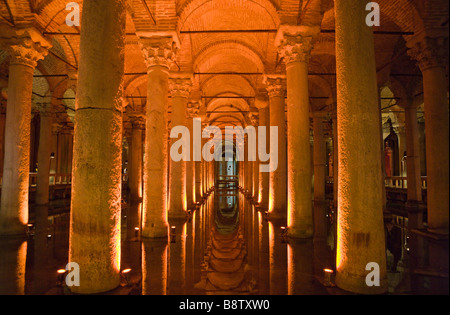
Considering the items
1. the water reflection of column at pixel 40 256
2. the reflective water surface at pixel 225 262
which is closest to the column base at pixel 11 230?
the reflective water surface at pixel 225 262

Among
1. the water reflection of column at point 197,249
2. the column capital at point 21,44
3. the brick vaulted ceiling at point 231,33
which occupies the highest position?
the brick vaulted ceiling at point 231,33

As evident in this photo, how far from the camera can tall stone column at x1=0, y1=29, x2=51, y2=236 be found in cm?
838

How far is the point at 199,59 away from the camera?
44.8ft

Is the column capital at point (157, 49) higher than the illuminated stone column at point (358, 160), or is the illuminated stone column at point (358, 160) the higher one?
the column capital at point (157, 49)

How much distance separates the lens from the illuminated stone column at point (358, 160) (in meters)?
4.27

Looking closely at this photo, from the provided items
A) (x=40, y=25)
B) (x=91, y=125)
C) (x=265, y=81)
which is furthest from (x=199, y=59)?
(x=91, y=125)

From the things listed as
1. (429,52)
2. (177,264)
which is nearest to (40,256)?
(177,264)

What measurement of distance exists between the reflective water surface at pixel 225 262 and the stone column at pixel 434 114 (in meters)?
0.94

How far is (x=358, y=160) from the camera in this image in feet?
14.3

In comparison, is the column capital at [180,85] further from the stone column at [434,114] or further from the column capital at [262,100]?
the stone column at [434,114]

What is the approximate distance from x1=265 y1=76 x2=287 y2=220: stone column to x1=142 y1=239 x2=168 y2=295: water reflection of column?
5354 millimetres

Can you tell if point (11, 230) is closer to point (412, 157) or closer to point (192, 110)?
point (192, 110)

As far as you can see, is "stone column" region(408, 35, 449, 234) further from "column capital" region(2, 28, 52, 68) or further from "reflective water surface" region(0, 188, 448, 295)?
"column capital" region(2, 28, 52, 68)
